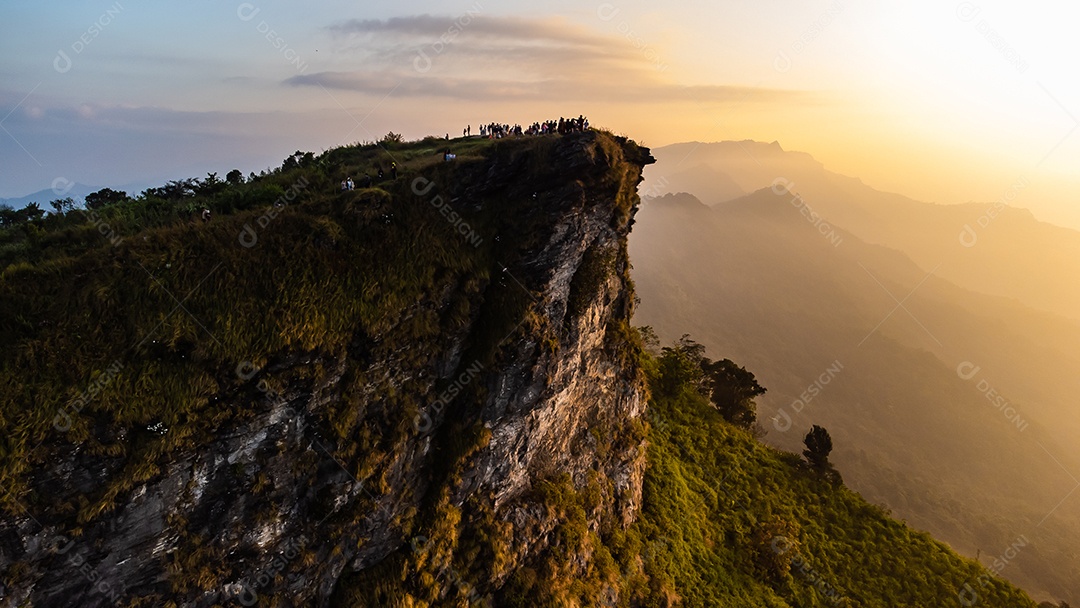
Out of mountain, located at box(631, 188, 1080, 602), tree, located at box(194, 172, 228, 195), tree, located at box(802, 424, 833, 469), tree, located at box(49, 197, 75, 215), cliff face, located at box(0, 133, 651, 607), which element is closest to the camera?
cliff face, located at box(0, 133, 651, 607)

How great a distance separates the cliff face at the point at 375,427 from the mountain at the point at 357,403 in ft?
0.29

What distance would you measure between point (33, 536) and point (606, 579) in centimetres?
2253

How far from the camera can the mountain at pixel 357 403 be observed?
43.1ft

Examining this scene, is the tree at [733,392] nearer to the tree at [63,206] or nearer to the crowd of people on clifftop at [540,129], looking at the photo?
the crowd of people on clifftop at [540,129]

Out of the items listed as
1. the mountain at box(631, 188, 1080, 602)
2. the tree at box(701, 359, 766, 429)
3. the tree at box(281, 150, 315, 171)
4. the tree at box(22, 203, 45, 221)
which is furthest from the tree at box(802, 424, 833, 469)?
the tree at box(22, 203, 45, 221)

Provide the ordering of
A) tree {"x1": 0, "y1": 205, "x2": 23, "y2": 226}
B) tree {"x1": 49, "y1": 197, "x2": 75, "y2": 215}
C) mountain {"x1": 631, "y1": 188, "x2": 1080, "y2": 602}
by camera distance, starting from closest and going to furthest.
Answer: tree {"x1": 49, "y1": 197, "x2": 75, "y2": 215}, tree {"x1": 0, "y1": 205, "x2": 23, "y2": 226}, mountain {"x1": 631, "y1": 188, "x2": 1080, "y2": 602}

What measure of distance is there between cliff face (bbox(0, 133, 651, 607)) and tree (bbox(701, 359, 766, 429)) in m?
25.1

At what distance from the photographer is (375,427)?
1741 centimetres

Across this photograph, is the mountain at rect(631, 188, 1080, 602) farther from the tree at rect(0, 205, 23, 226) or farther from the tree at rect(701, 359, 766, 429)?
the tree at rect(0, 205, 23, 226)

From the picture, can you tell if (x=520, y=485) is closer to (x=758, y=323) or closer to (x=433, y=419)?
(x=433, y=419)

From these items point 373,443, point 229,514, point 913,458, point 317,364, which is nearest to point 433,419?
point 373,443

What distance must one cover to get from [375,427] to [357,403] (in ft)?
4.39

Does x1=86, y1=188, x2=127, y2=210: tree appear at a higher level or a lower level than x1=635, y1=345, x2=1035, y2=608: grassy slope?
lower

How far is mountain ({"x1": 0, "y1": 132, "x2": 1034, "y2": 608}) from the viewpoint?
1312 centimetres
